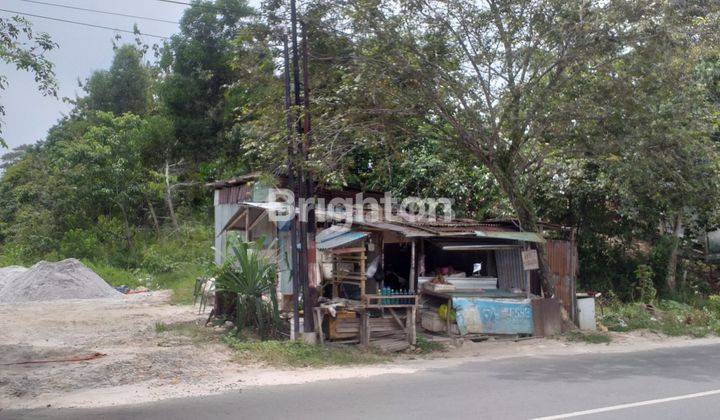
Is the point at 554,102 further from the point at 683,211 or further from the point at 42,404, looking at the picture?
the point at 42,404

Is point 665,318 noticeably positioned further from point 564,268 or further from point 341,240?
point 341,240

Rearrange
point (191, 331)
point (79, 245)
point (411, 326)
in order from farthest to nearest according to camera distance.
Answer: point (79, 245) → point (191, 331) → point (411, 326)

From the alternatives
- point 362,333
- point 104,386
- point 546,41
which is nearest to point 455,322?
point 362,333

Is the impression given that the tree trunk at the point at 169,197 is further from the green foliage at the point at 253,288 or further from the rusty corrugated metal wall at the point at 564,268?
the rusty corrugated metal wall at the point at 564,268

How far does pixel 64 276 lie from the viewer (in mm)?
21438

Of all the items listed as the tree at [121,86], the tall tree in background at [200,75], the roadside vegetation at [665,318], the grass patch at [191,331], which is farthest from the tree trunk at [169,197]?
the roadside vegetation at [665,318]

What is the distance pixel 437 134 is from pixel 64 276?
14056 mm

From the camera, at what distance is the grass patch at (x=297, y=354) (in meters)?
10.6

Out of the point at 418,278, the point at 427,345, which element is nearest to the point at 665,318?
the point at 418,278

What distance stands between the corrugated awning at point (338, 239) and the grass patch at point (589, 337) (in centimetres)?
510

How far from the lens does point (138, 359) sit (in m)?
10.3

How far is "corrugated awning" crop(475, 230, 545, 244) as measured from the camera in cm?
1316

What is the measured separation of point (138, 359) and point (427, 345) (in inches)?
207

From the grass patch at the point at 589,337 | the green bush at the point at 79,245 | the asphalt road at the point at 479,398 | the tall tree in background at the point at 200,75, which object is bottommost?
the asphalt road at the point at 479,398
